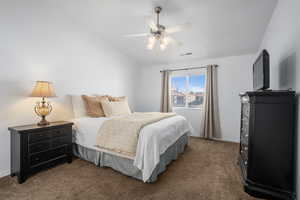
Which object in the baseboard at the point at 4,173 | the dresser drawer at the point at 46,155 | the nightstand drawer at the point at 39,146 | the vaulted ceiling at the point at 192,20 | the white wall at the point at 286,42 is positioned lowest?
the baseboard at the point at 4,173

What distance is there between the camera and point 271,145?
5.09 feet

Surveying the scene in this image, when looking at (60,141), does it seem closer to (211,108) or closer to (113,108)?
(113,108)

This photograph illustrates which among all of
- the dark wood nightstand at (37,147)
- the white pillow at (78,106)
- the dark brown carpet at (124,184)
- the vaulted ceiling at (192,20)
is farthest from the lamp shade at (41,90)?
the vaulted ceiling at (192,20)

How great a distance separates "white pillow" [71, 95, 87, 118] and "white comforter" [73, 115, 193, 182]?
1.01ft

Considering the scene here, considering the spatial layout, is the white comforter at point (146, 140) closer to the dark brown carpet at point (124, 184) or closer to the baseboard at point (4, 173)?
the dark brown carpet at point (124, 184)

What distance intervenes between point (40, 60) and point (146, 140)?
222 centimetres

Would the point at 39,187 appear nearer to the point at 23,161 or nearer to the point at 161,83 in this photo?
the point at 23,161

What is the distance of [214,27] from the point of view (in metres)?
2.60

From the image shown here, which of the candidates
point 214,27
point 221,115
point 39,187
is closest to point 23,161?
point 39,187

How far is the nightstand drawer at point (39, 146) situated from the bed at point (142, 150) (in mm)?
482

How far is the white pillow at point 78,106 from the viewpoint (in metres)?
2.80

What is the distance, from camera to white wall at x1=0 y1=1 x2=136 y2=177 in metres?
2.00

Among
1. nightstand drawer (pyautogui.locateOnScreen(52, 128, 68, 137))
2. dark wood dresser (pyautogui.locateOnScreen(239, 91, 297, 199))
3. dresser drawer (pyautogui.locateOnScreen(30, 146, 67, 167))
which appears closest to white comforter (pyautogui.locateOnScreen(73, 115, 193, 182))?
nightstand drawer (pyautogui.locateOnScreen(52, 128, 68, 137))

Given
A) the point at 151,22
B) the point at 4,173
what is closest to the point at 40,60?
the point at 4,173
